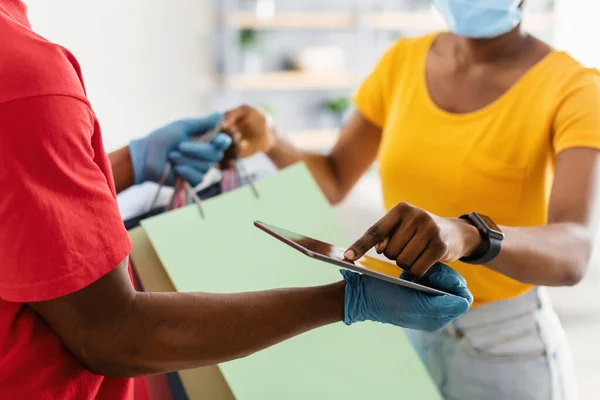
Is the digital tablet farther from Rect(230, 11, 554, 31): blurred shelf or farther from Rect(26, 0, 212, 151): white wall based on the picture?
Rect(230, 11, 554, 31): blurred shelf

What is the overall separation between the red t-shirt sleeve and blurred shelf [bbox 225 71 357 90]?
11.3 ft

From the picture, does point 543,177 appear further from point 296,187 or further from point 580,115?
point 296,187

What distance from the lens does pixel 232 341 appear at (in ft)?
2.16

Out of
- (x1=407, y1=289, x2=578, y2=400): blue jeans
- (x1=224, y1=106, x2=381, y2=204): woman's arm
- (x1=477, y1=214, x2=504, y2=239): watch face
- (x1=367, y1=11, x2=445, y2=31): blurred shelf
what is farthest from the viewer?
(x1=367, y1=11, x2=445, y2=31): blurred shelf

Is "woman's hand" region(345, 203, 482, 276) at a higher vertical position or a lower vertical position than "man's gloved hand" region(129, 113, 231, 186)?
higher

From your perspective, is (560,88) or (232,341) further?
(560,88)

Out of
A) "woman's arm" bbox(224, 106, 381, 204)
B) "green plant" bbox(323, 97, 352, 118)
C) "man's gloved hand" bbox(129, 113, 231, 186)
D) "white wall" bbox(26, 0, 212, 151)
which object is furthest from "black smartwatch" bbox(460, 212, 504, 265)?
"green plant" bbox(323, 97, 352, 118)

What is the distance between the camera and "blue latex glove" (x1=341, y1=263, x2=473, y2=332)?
2.34ft

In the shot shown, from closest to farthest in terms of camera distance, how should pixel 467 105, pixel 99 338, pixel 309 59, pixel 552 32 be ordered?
1. pixel 99 338
2. pixel 467 105
3. pixel 309 59
4. pixel 552 32

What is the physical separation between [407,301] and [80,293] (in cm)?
36

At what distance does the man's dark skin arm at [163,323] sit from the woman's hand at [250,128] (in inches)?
19.8

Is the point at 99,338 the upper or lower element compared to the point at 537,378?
upper

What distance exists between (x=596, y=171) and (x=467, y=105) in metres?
0.28

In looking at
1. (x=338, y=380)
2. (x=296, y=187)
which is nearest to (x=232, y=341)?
(x=338, y=380)
